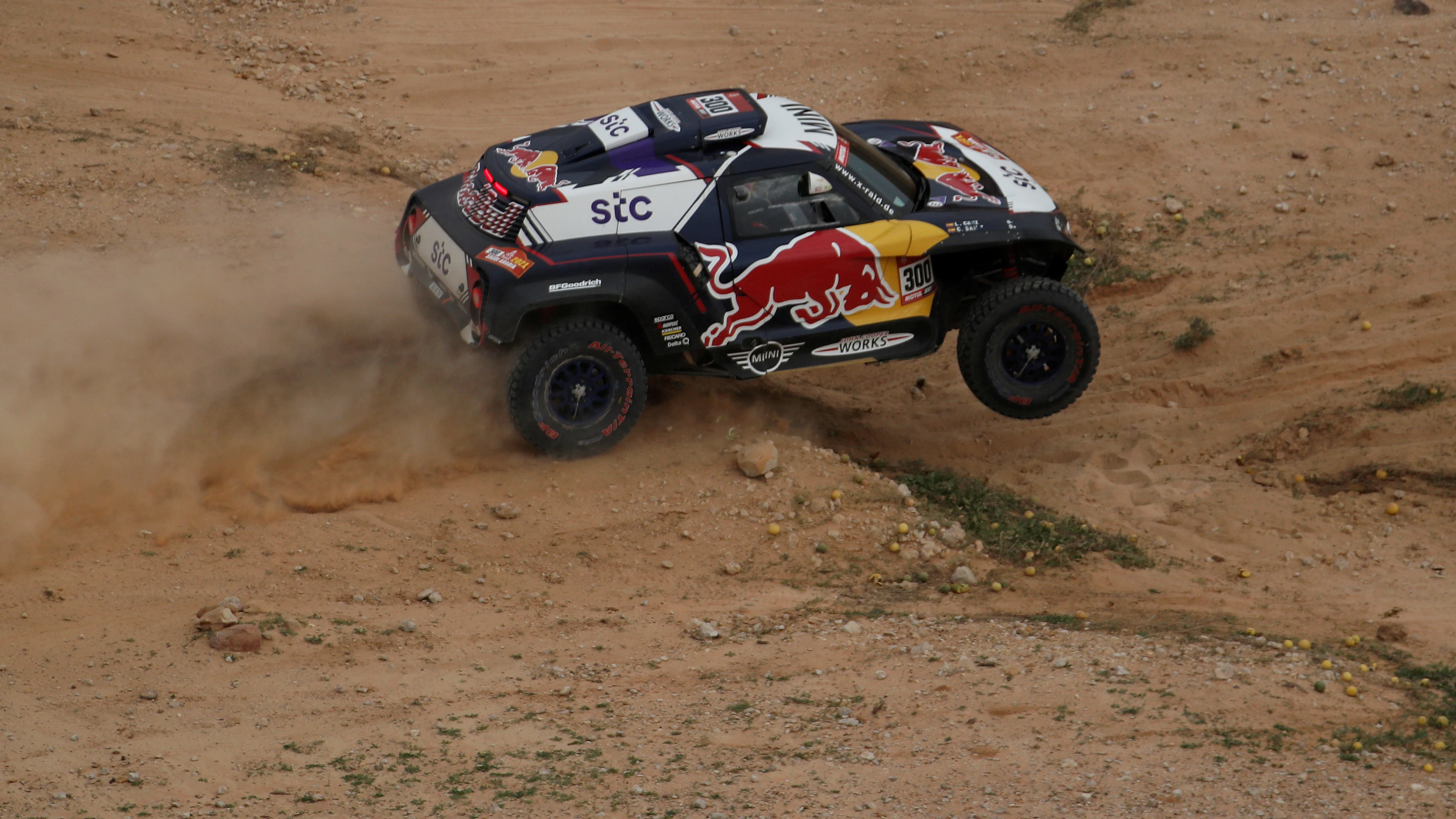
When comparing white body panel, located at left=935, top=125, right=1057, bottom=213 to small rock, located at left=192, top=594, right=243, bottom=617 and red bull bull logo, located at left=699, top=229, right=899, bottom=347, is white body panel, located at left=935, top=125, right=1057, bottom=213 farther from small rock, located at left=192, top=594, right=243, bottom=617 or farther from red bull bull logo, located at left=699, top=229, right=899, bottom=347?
small rock, located at left=192, top=594, right=243, bottom=617

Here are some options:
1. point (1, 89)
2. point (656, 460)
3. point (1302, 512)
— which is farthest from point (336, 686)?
point (1, 89)

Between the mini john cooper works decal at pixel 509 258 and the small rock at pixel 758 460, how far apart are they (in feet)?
6.00

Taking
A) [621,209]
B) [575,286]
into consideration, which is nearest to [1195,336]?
[621,209]

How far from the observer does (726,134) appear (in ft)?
26.5

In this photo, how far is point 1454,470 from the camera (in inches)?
337

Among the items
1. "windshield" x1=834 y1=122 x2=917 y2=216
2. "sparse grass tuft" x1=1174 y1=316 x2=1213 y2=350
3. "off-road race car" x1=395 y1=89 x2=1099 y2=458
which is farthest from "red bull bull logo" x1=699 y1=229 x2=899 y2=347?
"sparse grass tuft" x1=1174 y1=316 x2=1213 y2=350

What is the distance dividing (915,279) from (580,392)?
2.29m

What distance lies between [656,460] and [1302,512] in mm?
4265

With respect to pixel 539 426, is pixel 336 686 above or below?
below

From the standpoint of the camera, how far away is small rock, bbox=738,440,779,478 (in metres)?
8.26

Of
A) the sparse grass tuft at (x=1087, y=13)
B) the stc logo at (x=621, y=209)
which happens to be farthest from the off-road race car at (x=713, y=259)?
the sparse grass tuft at (x=1087, y=13)

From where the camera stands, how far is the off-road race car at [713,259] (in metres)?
7.92

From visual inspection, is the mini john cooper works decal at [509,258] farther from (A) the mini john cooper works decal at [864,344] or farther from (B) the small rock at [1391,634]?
(B) the small rock at [1391,634]

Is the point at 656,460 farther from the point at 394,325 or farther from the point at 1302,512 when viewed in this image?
the point at 1302,512
